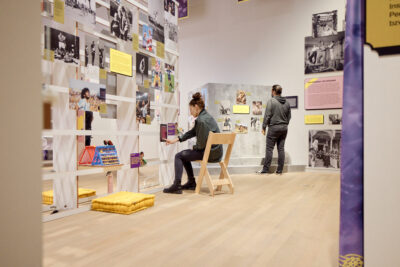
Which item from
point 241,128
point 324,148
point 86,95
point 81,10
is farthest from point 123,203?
point 324,148

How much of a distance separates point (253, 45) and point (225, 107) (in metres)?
1.82

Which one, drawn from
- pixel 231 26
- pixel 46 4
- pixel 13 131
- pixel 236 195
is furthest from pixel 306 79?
pixel 13 131

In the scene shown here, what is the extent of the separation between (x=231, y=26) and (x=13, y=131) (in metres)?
7.19

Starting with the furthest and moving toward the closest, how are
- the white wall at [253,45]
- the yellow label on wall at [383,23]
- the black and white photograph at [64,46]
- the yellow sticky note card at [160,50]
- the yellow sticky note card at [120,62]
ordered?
the white wall at [253,45] < the yellow sticky note card at [160,50] < the yellow sticky note card at [120,62] < the black and white photograph at [64,46] < the yellow label on wall at [383,23]

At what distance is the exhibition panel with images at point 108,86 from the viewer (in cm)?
273

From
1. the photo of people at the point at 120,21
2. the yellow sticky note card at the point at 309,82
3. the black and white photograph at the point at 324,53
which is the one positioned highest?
the black and white photograph at the point at 324,53

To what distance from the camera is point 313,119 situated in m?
6.47

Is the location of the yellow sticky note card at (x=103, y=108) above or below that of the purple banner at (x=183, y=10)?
below

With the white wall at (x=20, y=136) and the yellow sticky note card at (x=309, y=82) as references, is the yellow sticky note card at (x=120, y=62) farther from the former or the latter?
the yellow sticky note card at (x=309, y=82)

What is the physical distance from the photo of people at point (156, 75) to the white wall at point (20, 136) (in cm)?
331

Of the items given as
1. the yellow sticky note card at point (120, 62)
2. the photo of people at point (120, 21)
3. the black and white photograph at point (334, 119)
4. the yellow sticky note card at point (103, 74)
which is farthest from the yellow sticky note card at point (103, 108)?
the black and white photograph at point (334, 119)

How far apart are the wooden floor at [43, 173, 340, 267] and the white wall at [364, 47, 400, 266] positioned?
1.34 feet

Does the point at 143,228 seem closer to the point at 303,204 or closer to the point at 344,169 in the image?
the point at 344,169

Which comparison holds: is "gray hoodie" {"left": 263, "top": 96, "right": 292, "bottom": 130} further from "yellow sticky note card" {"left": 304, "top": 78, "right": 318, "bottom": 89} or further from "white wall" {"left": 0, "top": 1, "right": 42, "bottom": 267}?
"white wall" {"left": 0, "top": 1, "right": 42, "bottom": 267}
